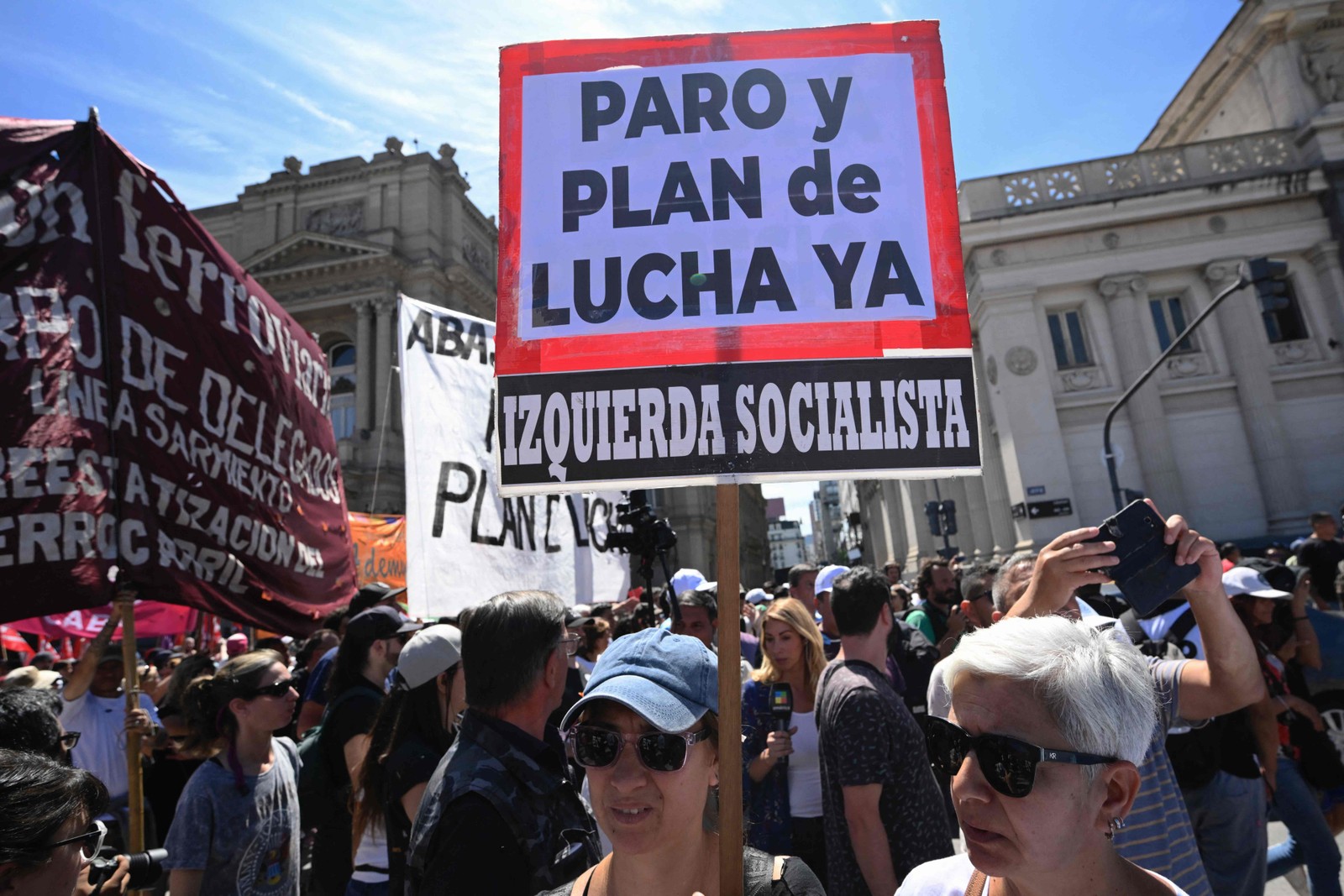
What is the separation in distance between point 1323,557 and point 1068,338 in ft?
51.6

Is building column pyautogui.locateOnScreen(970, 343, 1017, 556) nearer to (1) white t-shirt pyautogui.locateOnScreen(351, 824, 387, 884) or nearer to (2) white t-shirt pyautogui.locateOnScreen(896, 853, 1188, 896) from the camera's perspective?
(1) white t-shirt pyautogui.locateOnScreen(351, 824, 387, 884)

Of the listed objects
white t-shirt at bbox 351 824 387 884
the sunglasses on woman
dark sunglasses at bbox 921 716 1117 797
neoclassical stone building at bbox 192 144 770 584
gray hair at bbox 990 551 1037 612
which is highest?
neoclassical stone building at bbox 192 144 770 584

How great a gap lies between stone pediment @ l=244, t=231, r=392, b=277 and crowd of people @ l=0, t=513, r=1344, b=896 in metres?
33.8

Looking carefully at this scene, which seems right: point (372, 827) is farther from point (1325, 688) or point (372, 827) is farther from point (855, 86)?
point (1325, 688)

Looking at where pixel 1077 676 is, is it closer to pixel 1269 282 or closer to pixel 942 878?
pixel 942 878

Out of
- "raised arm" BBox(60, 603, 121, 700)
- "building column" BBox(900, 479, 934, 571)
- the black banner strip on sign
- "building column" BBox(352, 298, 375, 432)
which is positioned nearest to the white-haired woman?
the black banner strip on sign

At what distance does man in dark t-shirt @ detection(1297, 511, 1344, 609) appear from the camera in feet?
28.3

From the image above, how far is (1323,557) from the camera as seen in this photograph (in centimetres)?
866

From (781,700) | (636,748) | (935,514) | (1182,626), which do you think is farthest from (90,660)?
(935,514)

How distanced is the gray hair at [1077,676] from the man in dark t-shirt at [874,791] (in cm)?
130

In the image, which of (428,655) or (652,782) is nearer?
(652,782)

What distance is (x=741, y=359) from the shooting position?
2.08m

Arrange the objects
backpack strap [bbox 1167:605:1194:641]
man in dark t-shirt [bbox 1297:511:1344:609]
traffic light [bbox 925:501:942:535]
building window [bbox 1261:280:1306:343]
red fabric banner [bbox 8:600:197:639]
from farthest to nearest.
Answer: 1. building window [bbox 1261:280:1306:343]
2. traffic light [bbox 925:501:942:535]
3. red fabric banner [bbox 8:600:197:639]
4. man in dark t-shirt [bbox 1297:511:1344:609]
5. backpack strap [bbox 1167:605:1194:641]

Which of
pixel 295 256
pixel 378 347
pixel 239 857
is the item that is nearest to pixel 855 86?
pixel 239 857
